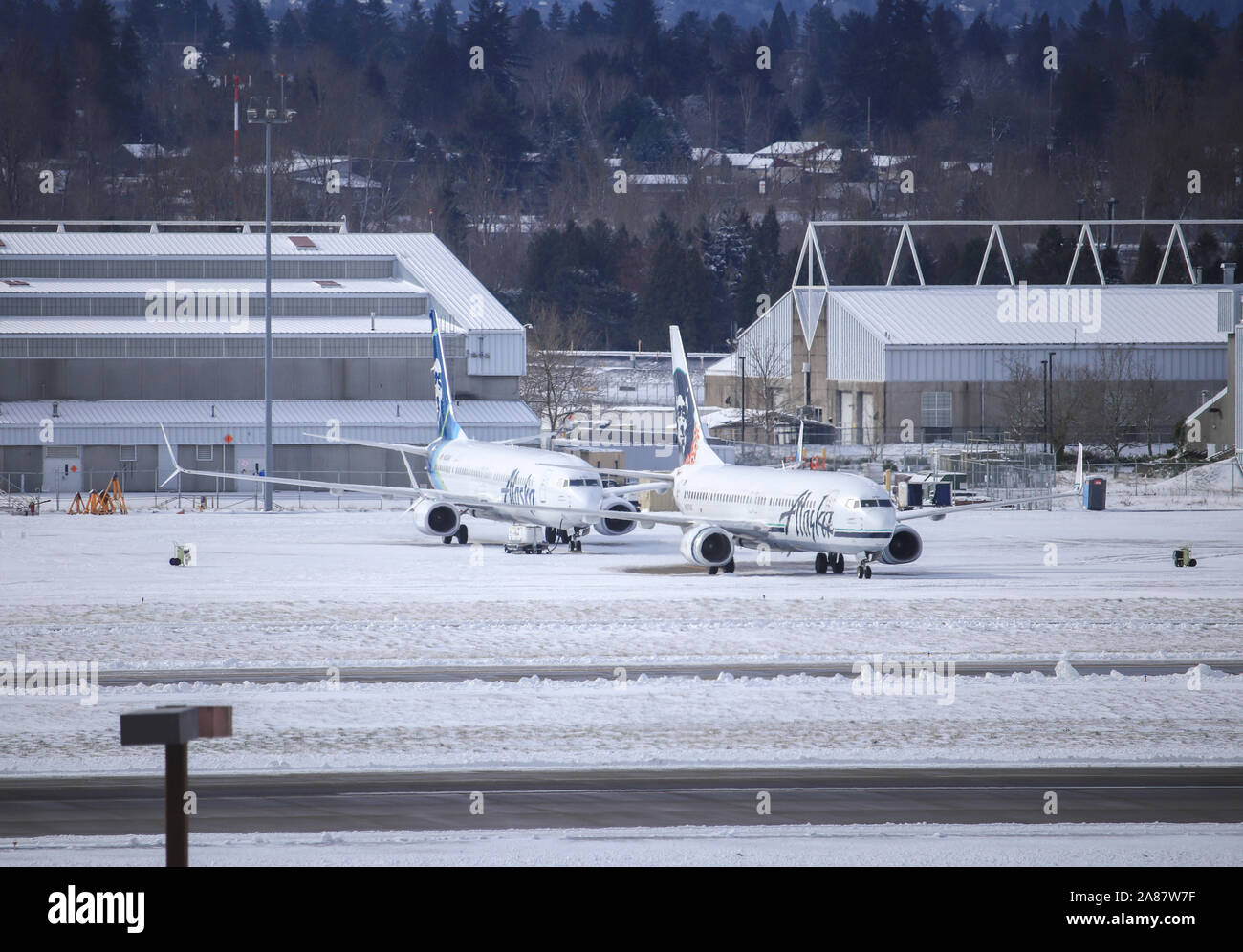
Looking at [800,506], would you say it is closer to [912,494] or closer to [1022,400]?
[912,494]

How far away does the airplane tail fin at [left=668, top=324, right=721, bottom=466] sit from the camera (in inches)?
2414

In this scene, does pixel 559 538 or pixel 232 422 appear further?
pixel 232 422

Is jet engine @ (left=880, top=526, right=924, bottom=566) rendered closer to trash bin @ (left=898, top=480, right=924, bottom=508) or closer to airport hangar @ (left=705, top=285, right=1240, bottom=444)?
trash bin @ (left=898, top=480, right=924, bottom=508)

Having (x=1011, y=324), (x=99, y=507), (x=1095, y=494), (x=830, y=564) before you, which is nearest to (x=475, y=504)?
(x=830, y=564)

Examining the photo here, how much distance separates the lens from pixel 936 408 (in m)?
113

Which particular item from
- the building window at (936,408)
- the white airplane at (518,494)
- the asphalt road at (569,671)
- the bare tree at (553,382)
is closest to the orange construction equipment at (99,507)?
the white airplane at (518,494)

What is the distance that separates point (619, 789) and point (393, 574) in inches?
1267

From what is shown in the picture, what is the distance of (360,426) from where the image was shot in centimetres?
9875

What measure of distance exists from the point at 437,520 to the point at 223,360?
40.2m

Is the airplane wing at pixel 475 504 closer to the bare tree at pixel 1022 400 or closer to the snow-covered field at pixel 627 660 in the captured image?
the snow-covered field at pixel 627 660

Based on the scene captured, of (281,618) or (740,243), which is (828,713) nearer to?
(281,618)

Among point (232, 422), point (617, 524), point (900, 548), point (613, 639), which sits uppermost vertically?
point (232, 422)

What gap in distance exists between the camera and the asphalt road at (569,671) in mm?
32219
